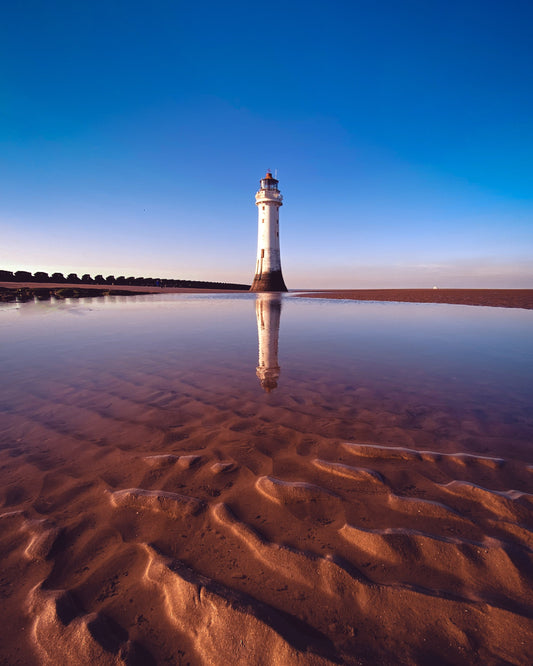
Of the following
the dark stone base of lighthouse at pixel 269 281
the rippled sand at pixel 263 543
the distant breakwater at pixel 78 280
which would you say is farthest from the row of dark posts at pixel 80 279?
the rippled sand at pixel 263 543

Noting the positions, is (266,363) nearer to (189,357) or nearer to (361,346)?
(189,357)

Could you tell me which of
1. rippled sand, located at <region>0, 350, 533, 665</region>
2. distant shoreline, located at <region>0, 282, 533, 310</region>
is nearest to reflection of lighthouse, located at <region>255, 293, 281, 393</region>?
rippled sand, located at <region>0, 350, 533, 665</region>

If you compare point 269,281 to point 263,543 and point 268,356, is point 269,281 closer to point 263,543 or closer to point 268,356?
point 268,356

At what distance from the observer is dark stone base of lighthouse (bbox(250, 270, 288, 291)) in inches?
1601

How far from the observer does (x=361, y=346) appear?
803 centimetres

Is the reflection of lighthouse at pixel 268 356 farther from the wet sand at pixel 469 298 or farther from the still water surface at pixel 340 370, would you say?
the wet sand at pixel 469 298

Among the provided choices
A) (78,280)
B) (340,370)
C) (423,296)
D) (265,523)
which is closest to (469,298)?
(423,296)

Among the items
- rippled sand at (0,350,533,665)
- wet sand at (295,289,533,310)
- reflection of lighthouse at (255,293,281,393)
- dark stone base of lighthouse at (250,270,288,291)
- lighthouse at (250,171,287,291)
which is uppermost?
lighthouse at (250,171,287,291)

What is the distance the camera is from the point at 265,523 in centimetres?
213

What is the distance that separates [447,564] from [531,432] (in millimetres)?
2663

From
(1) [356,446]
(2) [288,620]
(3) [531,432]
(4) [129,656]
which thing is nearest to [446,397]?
(3) [531,432]

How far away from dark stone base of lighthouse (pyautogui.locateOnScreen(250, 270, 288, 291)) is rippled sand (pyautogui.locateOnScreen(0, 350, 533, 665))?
1497 inches

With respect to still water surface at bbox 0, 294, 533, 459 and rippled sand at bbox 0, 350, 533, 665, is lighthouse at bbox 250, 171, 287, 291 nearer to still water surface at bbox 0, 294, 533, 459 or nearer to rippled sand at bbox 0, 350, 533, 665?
still water surface at bbox 0, 294, 533, 459

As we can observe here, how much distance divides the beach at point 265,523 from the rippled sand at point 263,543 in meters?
0.01
